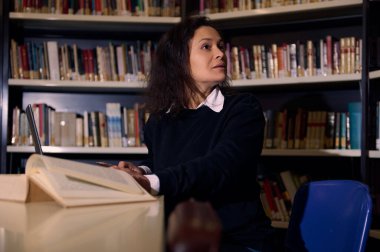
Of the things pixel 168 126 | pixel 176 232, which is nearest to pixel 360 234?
pixel 168 126

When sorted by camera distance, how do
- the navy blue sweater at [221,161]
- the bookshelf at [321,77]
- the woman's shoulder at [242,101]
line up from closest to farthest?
1. the navy blue sweater at [221,161]
2. the woman's shoulder at [242,101]
3. the bookshelf at [321,77]

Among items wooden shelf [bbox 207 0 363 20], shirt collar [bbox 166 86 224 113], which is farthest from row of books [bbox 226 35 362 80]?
shirt collar [bbox 166 86 224 113]

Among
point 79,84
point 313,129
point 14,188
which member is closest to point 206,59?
point 14,188

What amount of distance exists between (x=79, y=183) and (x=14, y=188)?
0.65 ft

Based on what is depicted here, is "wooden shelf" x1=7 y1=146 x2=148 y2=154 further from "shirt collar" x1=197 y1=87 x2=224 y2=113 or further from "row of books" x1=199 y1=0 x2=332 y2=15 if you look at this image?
"shirt collar" x1=197 y1=87 x2=224 y2=113

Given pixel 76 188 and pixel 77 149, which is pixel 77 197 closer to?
pixel 76 188

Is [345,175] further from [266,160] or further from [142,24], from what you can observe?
→ [142,24]

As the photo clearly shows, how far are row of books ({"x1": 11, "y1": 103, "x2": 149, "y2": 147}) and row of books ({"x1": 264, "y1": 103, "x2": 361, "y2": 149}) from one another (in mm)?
690

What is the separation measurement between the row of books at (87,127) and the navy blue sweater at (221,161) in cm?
118

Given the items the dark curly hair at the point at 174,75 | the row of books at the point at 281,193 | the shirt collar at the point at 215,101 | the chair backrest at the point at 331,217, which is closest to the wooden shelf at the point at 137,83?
the row of books at the point at 281,193

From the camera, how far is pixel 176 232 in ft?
0.82

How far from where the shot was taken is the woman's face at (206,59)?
5.33 ft

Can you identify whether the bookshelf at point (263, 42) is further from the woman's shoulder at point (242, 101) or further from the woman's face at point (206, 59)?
the woman's shoulder at point (242, 101)

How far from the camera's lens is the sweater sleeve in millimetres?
1108
